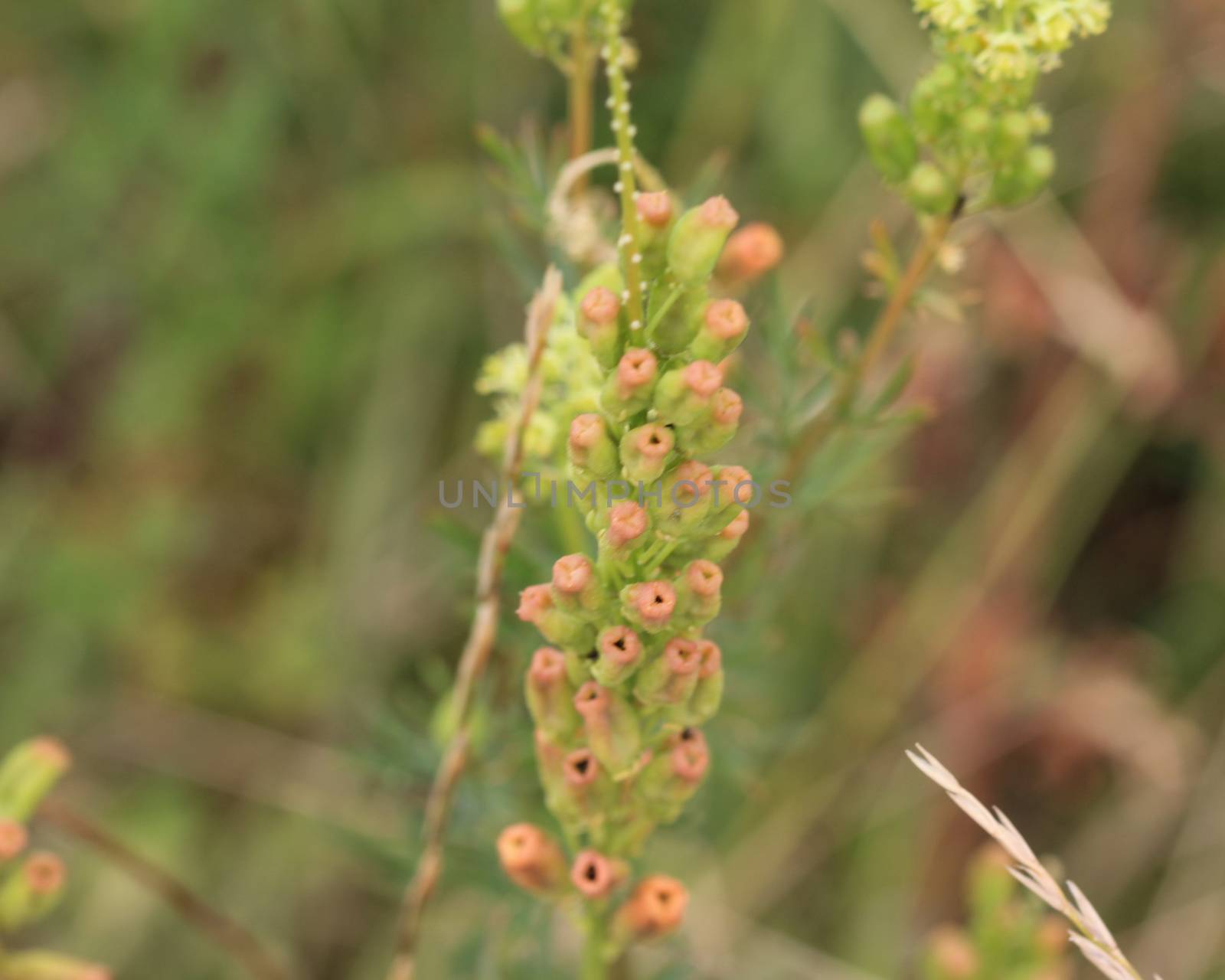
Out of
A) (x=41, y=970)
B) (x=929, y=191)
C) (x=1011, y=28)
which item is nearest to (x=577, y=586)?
(x=929, y=191)

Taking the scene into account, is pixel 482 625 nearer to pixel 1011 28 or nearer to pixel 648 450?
pixel 648 450

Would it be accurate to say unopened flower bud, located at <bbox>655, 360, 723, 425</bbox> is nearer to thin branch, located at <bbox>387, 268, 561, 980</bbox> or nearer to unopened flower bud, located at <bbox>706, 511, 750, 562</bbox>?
unopened flower bud, located at <bbox>706, 511, 750, 562</bbox>

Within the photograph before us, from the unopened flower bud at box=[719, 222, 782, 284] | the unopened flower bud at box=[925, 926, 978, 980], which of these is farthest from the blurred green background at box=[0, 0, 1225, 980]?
the unopened flower bud at box=[719, 222, 782, 284]

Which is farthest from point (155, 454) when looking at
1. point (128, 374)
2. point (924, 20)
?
point (924, 20)

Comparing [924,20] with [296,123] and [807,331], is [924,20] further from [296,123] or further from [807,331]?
[296,123]

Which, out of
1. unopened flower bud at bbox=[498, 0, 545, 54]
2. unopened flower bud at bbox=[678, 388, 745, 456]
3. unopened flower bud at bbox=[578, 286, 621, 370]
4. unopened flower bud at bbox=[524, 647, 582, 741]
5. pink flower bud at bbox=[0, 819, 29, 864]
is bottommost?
pink flower bud at bbox=[0, 819, 29, 864]

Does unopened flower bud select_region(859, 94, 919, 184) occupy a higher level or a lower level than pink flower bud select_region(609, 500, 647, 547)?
higher

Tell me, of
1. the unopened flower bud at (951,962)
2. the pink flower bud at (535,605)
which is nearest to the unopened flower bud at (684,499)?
the pink flower bud at (535,605)
